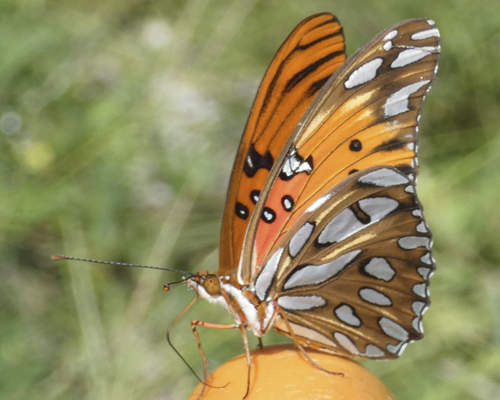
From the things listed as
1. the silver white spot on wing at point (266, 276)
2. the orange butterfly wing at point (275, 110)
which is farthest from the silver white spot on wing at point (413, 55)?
the silver white spot on wing at point (266, 276)

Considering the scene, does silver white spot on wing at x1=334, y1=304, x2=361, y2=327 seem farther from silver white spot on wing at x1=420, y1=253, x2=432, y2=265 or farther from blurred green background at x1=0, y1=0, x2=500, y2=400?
blurred green background at x1=0, y1=0, x2=500, y2=400

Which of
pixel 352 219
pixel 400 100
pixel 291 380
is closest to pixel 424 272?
pixel 352 219

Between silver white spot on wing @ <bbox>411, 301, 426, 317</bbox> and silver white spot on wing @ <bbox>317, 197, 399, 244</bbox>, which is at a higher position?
silver white spot on wing @ <bbox>317, 197, 399, 244</bbox>

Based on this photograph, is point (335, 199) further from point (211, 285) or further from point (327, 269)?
point (211, 285)

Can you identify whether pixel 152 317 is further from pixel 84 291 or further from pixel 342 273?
pixel 342 273

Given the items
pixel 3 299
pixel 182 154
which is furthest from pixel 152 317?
pixel 182 154

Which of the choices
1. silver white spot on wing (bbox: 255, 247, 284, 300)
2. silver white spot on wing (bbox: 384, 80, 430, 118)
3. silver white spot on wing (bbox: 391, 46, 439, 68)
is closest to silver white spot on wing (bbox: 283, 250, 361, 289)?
silver white spot on wing (bbox: 255, 247, 284, 300)

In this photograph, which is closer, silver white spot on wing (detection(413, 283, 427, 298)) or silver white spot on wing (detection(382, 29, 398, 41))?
silver white spot on wing (detection(382, 29, 398, 41))
